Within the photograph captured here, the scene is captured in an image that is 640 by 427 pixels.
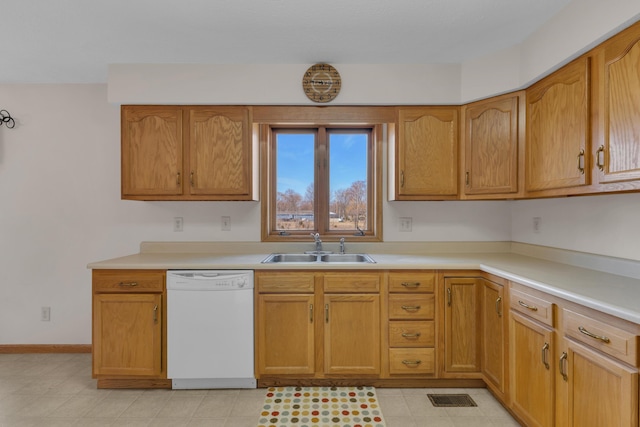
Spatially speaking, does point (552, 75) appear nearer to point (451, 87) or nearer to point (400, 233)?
point (451, 87)

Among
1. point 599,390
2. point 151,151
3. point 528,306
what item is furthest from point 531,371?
point 151,151

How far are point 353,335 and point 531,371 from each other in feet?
3.42

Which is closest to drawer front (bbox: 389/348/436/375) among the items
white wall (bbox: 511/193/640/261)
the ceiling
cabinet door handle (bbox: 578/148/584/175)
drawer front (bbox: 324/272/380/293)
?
drawer front (bbox: 324/272/380/293)

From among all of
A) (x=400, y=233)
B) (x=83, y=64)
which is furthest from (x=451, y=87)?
(x=83, y=64)

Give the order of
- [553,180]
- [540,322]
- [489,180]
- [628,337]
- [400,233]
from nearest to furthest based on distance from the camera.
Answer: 1. [628,337]
2. [540,322]
3. [553,180]
4. [489,180]
5. [400,233]

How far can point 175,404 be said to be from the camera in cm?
216

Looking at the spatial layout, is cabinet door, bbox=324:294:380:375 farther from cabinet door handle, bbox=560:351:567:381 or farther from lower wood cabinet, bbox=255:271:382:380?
cabinet door handle, bbox=560:351:567:381

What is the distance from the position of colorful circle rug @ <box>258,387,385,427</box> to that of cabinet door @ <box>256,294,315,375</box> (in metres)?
0.15

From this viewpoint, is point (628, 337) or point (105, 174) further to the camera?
point (105, 174)

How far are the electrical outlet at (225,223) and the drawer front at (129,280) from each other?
679 millimetres

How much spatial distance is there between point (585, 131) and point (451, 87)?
3.35 feet

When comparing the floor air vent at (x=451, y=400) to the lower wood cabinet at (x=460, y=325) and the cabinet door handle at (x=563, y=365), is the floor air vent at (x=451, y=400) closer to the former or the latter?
the lower wood cabinet at (x=460, y=325)

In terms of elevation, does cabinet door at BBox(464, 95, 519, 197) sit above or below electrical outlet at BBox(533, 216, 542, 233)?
above

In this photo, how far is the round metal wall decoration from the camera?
251cm
